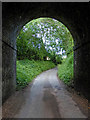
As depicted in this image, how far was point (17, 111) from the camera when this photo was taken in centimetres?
429

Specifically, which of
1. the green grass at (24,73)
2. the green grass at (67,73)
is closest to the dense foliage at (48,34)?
the green grass at (67,73)

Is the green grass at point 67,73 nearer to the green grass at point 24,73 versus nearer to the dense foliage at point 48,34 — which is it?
the dense foliage at point 48,34

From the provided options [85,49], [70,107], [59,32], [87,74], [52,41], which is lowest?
[70,107]

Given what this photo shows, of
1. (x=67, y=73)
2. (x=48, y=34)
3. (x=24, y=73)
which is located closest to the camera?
(x=67, y=73)

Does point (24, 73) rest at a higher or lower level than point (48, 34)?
lower

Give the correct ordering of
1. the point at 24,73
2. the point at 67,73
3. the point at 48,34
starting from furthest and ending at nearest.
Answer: the point at 48,34, the point at 24,73, the point at 67,73

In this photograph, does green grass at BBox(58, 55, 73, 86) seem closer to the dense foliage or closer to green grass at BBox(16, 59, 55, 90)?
the dense foliage

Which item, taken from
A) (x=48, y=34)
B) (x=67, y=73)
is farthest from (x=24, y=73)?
(x=48, y=34)

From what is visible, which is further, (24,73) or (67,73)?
(24,73)

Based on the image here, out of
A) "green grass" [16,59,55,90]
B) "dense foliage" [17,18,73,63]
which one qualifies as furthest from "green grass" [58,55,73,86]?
"green grass" [16,59,55,90]

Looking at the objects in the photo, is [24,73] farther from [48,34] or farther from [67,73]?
[48,34]

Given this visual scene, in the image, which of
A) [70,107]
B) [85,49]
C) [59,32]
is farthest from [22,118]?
[59,32]

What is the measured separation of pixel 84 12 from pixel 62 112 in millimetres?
5595

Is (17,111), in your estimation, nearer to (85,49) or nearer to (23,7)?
(85,49)
